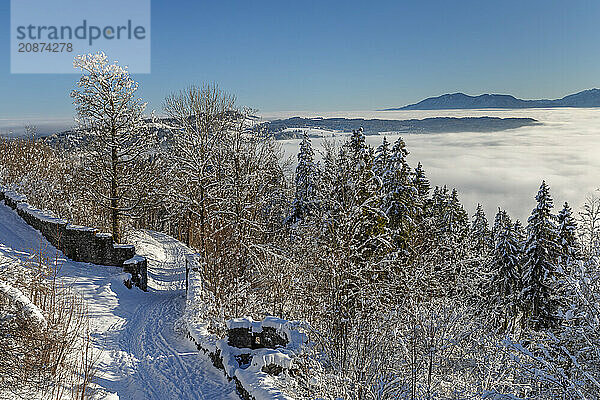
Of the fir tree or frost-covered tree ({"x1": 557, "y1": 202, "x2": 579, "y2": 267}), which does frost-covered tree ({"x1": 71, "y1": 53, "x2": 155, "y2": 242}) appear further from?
frost-covered tree ({"x1": 557, "y1": 202, "x2": 579, "y2": 267})

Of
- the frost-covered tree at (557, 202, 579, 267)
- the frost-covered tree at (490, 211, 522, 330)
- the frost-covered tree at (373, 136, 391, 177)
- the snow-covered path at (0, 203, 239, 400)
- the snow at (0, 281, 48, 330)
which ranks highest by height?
the frost-covered tree at (373, 136, 391, 177)

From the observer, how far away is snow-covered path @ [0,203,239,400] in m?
8.91

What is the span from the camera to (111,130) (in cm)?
1981

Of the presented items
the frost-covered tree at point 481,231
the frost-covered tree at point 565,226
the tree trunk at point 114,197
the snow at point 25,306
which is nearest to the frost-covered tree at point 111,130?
the tree trunk at point 114,197

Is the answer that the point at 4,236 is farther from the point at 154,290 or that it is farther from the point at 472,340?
the point at 472,340

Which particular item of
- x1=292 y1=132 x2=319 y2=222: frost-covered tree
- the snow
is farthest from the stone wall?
x1=292 y1=132 x2=319 y2=222: frost-covered tree

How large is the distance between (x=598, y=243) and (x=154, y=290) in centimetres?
1473

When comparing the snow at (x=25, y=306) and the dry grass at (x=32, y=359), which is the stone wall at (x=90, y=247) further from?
the dry grass at (x=32, y=359)

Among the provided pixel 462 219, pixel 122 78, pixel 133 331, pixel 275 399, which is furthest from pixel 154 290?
pixel 462 219

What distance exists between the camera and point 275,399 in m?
6.93

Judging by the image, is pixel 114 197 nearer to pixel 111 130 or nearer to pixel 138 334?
pixel 111 130

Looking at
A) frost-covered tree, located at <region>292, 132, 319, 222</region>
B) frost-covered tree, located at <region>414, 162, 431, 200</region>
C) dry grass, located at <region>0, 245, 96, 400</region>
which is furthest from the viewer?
frost-covered tree, located at <region>292, 132, 319, 222</region>

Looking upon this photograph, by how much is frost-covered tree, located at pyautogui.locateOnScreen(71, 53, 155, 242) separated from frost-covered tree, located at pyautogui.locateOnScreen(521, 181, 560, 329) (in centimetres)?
2088

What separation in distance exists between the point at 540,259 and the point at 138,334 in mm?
21354
